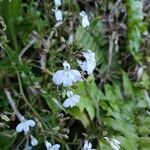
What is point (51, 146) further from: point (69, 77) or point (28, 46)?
point (28, 46)

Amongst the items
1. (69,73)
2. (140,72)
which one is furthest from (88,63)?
(140,72)

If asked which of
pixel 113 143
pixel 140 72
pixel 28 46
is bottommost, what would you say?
pixel 113 143

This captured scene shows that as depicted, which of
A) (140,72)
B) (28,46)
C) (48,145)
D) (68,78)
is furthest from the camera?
(140,72)

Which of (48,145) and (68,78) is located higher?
(68,78)

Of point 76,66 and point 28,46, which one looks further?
point 28,46

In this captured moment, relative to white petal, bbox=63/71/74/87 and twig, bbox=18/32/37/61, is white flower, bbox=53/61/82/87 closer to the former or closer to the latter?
white petal, bbox=63/71/74/87

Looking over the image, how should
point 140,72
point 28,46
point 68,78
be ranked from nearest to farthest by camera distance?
point 68,78 < point 28,46 < point 140,72

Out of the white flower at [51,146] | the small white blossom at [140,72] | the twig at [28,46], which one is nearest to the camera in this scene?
the white flower at [51,146]

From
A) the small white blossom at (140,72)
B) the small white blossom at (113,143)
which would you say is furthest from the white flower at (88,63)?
the small white blossom at (140,72)

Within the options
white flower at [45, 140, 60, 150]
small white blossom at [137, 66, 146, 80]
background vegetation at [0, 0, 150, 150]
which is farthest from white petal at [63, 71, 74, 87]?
small white blossom at [137, 66, 146, 80]

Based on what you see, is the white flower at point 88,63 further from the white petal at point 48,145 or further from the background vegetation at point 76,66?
the white petal at point 48,145
